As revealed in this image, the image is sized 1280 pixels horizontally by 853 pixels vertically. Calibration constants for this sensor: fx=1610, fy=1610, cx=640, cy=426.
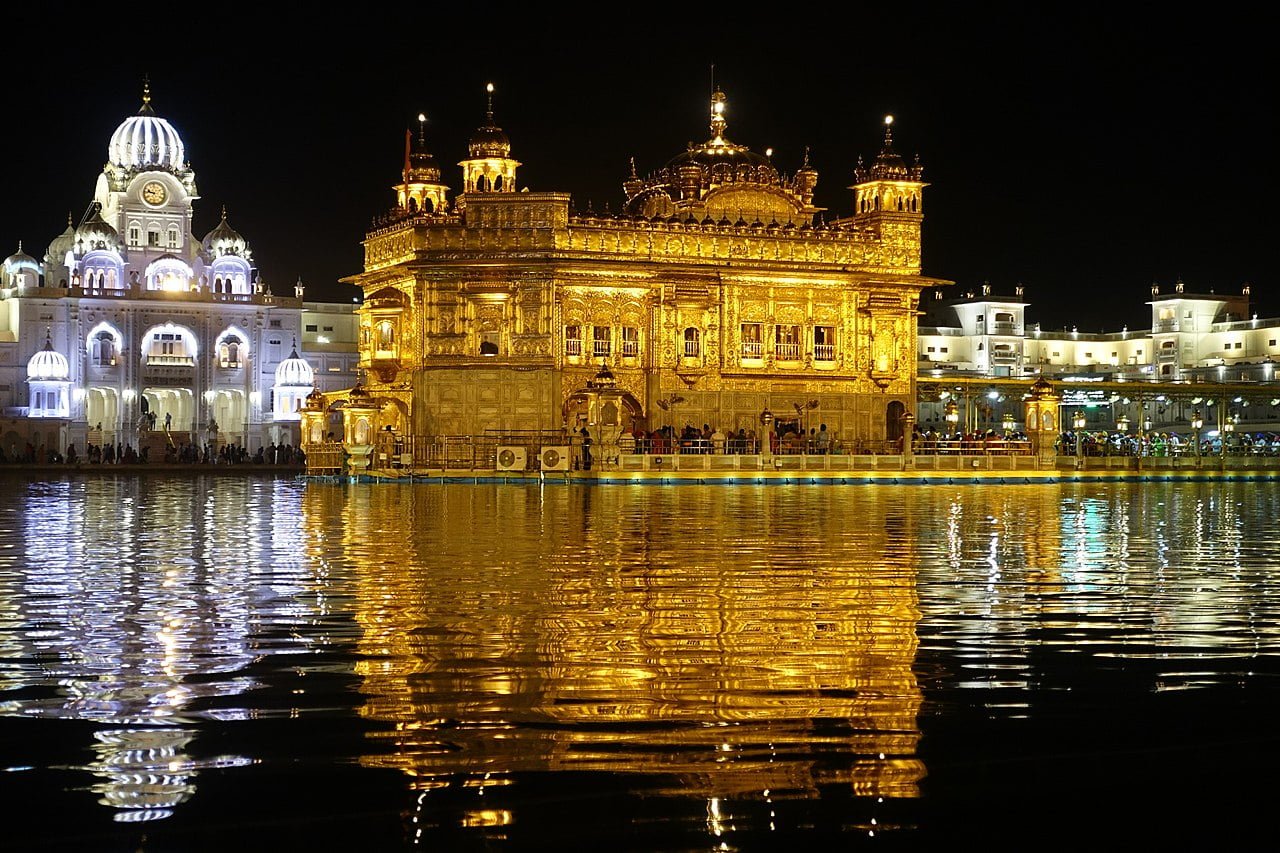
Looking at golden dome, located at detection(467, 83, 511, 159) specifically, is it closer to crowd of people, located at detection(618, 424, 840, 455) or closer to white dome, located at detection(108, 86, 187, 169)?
crowd of people, located at detection(618, 424, 840, 455)

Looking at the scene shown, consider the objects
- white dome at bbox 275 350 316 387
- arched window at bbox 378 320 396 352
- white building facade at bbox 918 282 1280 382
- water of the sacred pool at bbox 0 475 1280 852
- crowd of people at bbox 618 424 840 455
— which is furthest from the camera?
white building facade at bbox 918 282 1280 382

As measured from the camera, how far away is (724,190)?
53031 millimetres

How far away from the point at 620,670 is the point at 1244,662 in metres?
3.49

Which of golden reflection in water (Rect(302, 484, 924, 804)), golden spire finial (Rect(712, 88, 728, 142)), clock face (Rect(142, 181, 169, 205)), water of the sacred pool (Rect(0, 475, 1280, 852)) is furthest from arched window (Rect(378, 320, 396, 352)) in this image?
water of the sacred pool (Rect(0, 475, 1280, 852))

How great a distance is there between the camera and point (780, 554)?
1653 cm

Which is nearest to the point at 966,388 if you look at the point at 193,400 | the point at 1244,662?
the point at 193,400

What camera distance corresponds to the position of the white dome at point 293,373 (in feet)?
241

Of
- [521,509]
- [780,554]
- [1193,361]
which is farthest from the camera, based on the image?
[1193,361]

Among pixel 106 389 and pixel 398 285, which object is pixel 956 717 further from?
pixel 106 389

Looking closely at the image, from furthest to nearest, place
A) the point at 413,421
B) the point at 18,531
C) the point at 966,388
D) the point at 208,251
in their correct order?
the point at 208,251 < the point at 966,388 < the point at 413,421 < the point at 18,531

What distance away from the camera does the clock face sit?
251 ft

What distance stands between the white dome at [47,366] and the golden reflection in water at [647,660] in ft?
180

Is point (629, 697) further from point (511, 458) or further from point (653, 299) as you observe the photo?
point (653, 299)

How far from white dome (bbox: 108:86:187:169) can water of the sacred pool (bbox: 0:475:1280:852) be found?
64790mm
